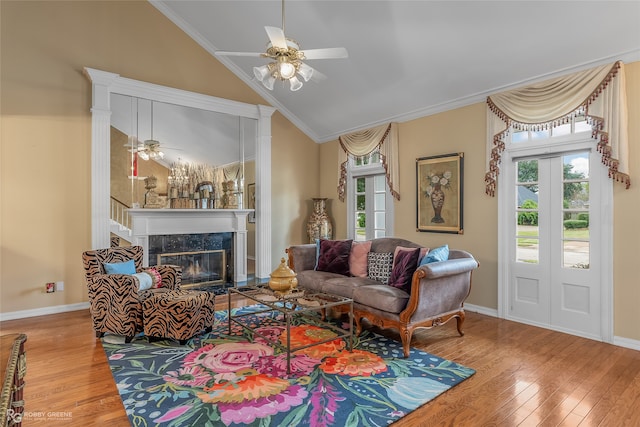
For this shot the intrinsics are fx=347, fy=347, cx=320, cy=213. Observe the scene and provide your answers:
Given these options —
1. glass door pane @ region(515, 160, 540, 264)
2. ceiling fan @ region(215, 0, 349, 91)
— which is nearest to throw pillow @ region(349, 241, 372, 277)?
glass door pane @ region(515, 160, 540, 264)

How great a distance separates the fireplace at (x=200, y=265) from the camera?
17.7ft

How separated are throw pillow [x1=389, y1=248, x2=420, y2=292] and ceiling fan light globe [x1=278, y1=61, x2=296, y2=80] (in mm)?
2131

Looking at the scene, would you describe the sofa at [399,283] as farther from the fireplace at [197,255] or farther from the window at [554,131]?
the fireplace at [197,255]

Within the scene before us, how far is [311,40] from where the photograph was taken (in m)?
4.66

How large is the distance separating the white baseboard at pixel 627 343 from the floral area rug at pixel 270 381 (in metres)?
1.74

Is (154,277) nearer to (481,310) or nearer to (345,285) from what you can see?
(345,285)

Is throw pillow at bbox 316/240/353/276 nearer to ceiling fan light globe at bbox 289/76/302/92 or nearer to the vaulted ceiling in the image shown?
ceiling fan light globe at bbox 289/76/302/92

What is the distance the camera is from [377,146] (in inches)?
223

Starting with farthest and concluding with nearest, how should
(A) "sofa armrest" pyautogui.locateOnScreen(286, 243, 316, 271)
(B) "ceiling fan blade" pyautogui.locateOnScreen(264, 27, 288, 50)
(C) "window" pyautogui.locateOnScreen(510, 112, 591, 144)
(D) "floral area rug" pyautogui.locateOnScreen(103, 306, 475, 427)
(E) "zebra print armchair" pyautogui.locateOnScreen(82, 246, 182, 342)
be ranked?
(A) "sofa armrest" pyautogui.locateOnScreen(286, 243, 316, 271) < (C) "window" pyautogui.locateOnScreen(510, 112, 591, 144) < (E) "zebra print armchair" pyautogui.locateOnScreen(82, 246, 182, 342) < (B) "ceiling fan blade" pyautogui.locateOnScreen(264, 27, 288, 50) < (D) "floral area rug" pyautogui.locateOnScreen(103, 306, 475, 427)

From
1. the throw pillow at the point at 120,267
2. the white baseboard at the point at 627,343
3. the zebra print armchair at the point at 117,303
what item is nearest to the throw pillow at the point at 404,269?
the white baseboard at the point at 627,343

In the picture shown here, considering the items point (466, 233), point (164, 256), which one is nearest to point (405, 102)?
point (466, 233)

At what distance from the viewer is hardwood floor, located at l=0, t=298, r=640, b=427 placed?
2.17 m

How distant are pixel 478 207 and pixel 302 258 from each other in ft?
7.86

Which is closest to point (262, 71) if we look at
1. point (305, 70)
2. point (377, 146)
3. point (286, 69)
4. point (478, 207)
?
point (286, 69)
